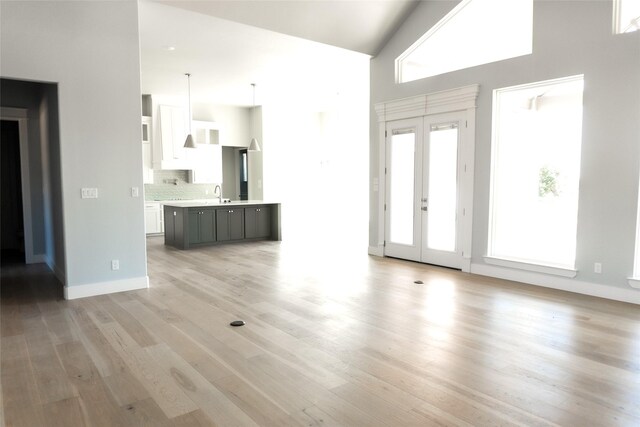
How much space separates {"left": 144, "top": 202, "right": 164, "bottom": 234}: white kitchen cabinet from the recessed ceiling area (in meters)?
2.65

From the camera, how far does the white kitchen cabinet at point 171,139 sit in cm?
994

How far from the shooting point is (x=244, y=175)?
11969 millimetres

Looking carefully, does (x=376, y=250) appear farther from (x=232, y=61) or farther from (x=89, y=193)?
(x=89, y=193)

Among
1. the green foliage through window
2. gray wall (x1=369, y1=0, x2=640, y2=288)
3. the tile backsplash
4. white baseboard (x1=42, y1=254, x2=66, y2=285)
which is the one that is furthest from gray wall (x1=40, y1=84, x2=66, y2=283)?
the green foliage through window

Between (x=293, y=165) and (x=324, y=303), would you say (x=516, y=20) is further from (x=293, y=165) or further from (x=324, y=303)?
(x=293, y=165)

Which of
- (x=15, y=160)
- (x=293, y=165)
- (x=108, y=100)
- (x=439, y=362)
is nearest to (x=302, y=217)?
(x=293, y=165)

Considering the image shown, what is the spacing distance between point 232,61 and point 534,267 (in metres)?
5.83

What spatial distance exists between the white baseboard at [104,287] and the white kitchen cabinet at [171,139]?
547 centimetres

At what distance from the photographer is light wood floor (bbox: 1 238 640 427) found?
2381 millimetres

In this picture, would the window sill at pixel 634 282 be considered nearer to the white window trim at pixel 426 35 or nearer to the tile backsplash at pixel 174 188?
the white window trim at pixel 426 35

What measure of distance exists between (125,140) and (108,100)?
0.48 meters

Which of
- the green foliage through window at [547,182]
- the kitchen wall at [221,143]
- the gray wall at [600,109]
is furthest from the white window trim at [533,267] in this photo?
the kitchen wall at [221,143]

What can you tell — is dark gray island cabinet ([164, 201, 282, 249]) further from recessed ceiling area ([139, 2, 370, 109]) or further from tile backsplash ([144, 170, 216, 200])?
recessed ceiling area ([139, 2, 370, 109])

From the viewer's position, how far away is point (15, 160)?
26.1 ft
